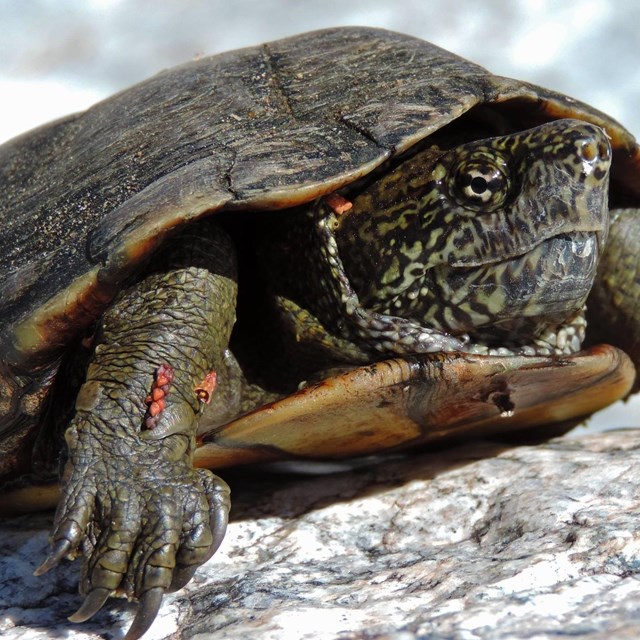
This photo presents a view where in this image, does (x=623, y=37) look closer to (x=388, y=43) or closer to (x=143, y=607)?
(x=388, y=43)

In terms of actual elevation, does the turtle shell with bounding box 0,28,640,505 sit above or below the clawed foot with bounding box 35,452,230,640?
above

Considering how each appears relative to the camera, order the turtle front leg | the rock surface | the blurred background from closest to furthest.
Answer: the rock surface < the turtle front leg < the blurred background

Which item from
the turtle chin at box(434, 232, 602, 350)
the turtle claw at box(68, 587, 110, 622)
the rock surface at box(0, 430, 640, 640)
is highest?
the turtle chin at box(434, 232, 602, 350)

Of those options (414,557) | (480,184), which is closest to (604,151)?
(480,184)

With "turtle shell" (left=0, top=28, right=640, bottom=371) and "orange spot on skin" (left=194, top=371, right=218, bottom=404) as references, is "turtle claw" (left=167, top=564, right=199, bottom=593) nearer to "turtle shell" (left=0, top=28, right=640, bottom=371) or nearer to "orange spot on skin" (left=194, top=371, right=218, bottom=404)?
"orange spot on skin" (left=194, top=371, right=218, bottom=404)

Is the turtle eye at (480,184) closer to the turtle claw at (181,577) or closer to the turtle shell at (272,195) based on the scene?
the turtle shell at (272,195)

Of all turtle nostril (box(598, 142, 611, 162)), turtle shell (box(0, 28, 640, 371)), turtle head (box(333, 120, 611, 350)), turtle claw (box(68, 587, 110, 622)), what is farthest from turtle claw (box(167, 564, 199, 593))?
turtle nostril (box(598, 142, 611, 162))

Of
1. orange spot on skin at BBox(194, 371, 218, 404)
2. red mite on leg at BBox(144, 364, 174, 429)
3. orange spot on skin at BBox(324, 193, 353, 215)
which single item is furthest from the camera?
orange spot on skin at BBox(324, 193, 353, 215)
